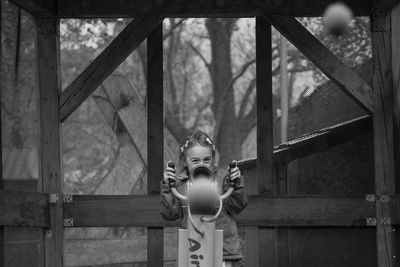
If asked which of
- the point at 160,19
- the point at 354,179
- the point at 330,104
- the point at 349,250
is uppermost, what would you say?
the point at 160,19

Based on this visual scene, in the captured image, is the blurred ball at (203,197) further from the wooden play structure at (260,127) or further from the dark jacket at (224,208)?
the wooden play structure at (260,127)

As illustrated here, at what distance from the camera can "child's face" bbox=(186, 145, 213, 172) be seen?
543 cm

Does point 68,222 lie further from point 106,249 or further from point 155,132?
point 106,249

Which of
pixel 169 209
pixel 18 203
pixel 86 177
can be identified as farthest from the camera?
pixel 86 177

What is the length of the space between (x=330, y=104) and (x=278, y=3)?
3.55ft

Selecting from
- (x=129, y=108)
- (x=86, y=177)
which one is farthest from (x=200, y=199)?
(x=86, y=177)

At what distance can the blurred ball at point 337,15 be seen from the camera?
8.07 metres

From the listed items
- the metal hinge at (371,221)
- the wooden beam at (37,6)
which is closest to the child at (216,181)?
the metal hinge at (371,221)

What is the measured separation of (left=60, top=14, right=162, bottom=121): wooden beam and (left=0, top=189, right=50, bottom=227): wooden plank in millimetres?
818

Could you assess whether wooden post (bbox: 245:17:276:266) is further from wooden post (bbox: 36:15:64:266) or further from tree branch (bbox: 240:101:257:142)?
tree branch (bbox: 240:101:257:142)

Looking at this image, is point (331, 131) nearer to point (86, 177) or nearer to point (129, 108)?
point (129, 108)

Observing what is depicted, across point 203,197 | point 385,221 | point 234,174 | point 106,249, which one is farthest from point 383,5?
point 106,249

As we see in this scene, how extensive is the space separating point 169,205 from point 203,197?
0.73 m

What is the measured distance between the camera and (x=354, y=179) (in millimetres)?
7965
